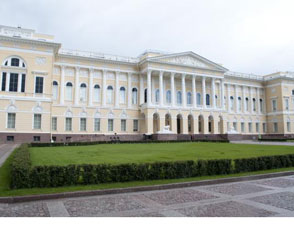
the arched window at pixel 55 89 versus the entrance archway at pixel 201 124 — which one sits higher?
the arched window at pixel 55 89

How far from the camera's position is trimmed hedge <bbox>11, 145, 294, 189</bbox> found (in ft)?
27.0

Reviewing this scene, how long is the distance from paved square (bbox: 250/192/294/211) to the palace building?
2957 centimetres

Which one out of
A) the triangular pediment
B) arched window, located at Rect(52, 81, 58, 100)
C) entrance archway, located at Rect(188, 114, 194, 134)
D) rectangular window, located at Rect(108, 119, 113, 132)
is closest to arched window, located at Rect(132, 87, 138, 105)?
rectangular window, located at Rect(108, 119, 113, 132)

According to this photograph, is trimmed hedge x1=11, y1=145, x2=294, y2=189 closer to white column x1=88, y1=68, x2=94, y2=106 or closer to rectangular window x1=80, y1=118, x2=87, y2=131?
rectangular window x1=80, y1=118, x2=87, y2=131

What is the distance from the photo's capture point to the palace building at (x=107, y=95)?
32.5 m

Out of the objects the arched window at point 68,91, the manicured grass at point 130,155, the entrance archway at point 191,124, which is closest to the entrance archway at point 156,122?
the entrance archway at point 191,124

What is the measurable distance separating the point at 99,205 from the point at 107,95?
119ft

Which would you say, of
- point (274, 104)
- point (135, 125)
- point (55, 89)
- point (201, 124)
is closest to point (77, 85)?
point (55, 89)

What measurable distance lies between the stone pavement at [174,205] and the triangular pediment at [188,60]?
35.3m

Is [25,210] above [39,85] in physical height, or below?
below

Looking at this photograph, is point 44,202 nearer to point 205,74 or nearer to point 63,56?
point 63,56

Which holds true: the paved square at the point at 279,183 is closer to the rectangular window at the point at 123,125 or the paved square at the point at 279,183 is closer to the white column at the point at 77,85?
the rectangular window at the point at 123,125

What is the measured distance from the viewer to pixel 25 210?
6238 mm

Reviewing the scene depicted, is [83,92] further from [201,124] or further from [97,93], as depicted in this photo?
[201,124]
